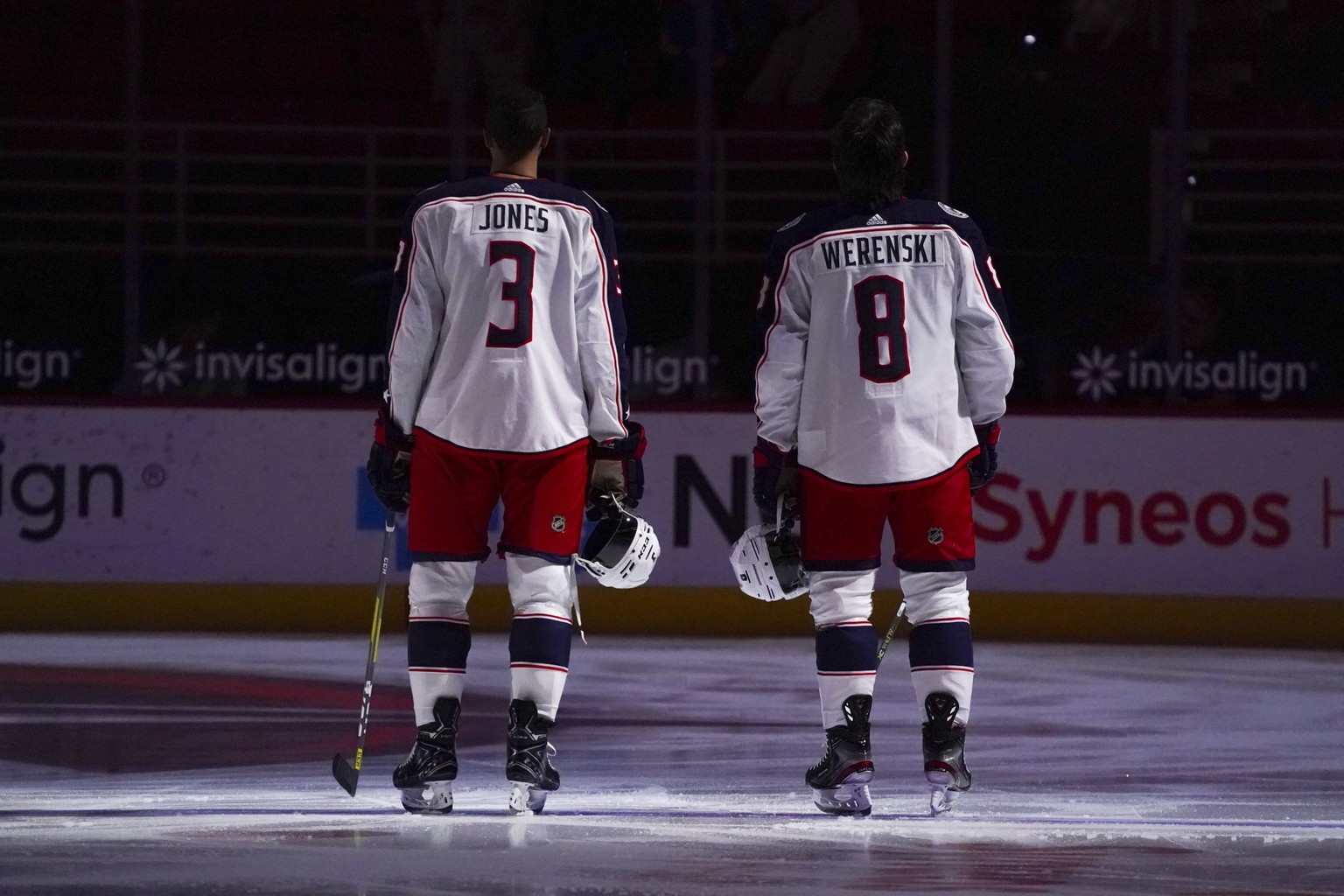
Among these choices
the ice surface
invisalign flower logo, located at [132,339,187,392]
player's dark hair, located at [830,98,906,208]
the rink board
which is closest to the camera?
the ice surface

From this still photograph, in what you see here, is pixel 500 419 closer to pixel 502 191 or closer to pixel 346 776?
pixel 502 191

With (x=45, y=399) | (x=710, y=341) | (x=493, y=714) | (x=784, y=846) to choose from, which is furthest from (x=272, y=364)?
(x=784, y=846)

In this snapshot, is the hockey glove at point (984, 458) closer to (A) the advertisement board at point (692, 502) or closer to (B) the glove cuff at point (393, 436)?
(B) the glove cuff at point (393, 436)

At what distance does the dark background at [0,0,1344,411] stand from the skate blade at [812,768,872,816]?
4747 mm

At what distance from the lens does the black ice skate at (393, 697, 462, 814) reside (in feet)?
15.4

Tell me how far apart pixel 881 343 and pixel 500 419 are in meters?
0.90

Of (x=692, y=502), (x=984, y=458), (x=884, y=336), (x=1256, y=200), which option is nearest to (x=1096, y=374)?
(x=1256, y=200)

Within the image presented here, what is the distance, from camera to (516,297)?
4766 millimetres

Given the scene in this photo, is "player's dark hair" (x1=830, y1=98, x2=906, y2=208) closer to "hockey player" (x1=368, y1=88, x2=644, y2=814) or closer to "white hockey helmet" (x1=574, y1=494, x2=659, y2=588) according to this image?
"hockey player" (x1=368, y1=88, x2=644, y2=814)

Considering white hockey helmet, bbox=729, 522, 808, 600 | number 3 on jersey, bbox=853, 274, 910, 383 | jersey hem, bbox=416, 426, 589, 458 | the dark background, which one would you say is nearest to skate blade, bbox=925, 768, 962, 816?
white hockey helmet, bbox=729, 522, 808, 600

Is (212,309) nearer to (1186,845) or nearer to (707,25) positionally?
(707,25)

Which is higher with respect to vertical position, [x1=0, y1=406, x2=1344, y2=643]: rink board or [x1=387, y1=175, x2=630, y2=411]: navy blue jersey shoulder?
[x1=387, y1=175, x2=630, y2=411]: navy blue jersey shoulder

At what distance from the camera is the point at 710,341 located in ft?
31.3

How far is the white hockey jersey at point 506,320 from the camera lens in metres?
4.77
